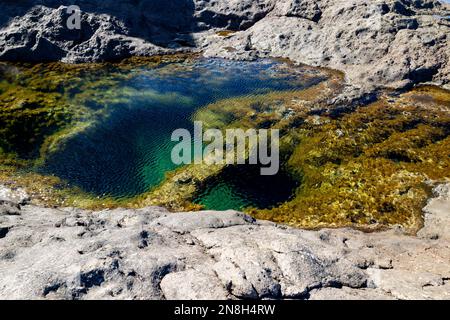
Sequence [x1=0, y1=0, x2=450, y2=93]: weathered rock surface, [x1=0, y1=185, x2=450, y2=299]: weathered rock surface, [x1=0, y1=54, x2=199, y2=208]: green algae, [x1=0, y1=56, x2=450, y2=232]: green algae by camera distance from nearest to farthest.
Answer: [x1=0, y1=185, x2=450, y2=299]: weathered rock surface, [x1=0, y1=56, x2=450, y2=232]: green algae, [x1=0, y1=54, x2=199, y2=208]: green algae, [x1=0, y1=0, x2=450, y2=93]: weathered rock surface

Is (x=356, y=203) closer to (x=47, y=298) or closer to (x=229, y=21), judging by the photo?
(x=47, y=298)

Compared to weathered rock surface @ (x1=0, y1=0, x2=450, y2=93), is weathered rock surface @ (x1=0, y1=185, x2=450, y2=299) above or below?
below

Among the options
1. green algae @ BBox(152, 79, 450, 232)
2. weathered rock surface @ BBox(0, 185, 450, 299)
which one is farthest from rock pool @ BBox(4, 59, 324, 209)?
weathered rock surface @ BBox(0, 185, 450, 299)

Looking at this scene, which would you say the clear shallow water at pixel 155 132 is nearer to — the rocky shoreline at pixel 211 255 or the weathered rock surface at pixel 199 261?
the rocky shoreline at pixel 211 255

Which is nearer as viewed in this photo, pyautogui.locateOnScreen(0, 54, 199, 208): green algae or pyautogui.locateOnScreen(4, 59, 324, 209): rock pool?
pyautogui.locateOnScreen(0, 54, 199, 208): green algae

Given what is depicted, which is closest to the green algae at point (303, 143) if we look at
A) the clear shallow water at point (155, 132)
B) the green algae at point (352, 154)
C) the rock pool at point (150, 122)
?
the green algae at point (352, 154)

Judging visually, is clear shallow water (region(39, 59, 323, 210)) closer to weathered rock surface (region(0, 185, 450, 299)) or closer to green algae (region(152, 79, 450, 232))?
green algae (region(152, 79, 450, 232))
